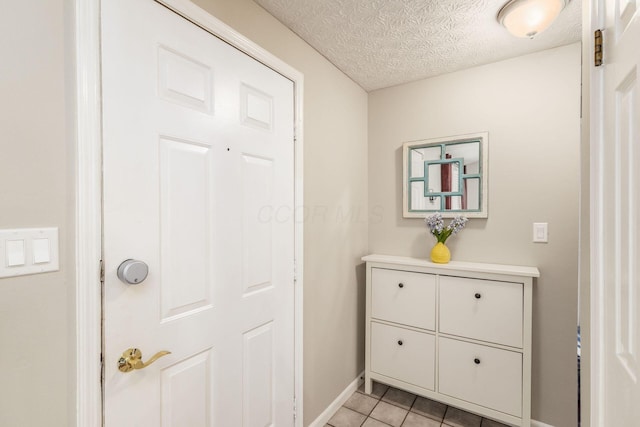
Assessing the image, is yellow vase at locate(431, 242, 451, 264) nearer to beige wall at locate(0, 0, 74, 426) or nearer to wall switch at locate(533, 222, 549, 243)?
wall switch at locate(533, 222, 549, 243)

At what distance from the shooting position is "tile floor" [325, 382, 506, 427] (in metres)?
1.88

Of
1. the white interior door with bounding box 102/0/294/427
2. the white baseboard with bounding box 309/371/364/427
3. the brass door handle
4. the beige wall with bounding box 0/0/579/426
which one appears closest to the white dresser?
the white baseboard with bounding box 309/371/364/427

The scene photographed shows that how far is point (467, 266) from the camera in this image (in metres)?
1.86

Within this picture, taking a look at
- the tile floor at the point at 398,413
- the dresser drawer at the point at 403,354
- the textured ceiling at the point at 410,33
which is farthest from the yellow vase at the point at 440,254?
the textured ceiling at the point at 410,33

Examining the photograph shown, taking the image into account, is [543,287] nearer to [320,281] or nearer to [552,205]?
[552,205]

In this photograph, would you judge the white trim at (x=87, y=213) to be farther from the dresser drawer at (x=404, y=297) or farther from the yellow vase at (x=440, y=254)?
the yellow vase at (x=440, y=254)

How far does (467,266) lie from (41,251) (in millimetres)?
2039

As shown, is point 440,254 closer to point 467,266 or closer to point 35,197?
point 467,266

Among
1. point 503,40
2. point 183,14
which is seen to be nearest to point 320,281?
point 183,14

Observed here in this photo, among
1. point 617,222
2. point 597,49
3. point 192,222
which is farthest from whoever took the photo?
point 192,222

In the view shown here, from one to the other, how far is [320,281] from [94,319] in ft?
4.06

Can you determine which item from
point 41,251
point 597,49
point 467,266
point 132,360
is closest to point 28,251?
point 41,251

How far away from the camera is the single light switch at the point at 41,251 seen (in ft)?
2.51

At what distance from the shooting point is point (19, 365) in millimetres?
737
